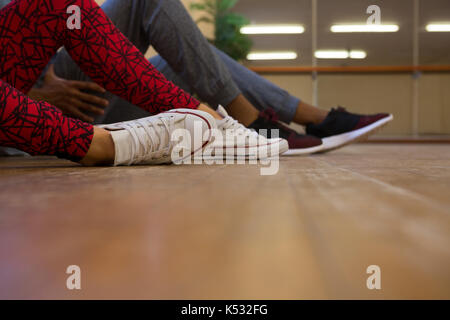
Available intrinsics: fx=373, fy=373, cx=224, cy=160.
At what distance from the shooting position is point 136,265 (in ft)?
0.50

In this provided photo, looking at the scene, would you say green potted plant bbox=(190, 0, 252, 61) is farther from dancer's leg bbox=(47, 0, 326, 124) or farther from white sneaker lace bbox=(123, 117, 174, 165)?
white sneaker lace bbox=(123, 117, 174, 165)

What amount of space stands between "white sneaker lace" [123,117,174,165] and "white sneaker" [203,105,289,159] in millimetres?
143

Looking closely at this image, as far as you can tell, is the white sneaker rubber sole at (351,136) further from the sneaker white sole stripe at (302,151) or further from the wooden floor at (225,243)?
the wooden floor at (225,243)

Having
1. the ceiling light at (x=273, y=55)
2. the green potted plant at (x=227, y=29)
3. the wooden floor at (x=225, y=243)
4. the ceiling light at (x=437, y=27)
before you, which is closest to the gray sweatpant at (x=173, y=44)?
the wooden floor at (x=225, y=243)

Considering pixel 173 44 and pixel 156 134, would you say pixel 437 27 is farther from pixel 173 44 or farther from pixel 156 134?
pixel 156 134

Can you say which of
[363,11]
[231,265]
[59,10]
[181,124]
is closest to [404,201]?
[231,265]

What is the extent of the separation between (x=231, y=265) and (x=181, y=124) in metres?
0.50

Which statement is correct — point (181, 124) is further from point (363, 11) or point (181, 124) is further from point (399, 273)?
point (363, 11)

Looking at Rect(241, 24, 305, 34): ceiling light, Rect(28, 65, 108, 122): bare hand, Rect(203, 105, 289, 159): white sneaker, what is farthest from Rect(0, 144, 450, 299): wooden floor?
Result: Rect(241, 24, 305, 34): ceiling light

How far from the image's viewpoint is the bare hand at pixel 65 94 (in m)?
0.87

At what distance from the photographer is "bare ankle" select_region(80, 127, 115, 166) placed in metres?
0.60

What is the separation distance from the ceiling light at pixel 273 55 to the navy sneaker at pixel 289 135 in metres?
2.88

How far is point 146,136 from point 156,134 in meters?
0.02

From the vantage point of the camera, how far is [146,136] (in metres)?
0.62
